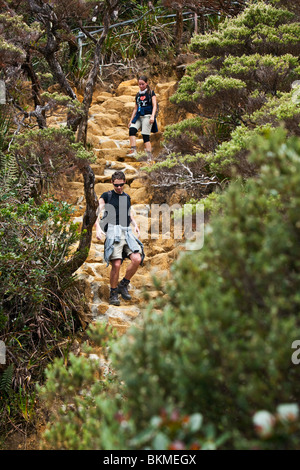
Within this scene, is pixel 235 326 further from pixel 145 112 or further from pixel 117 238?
pixel 145 112

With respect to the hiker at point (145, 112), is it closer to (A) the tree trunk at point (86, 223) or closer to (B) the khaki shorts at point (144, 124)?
(B) the khaki shorts at point (144, 124)

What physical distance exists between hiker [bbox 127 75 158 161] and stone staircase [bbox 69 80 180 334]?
48 centimetres

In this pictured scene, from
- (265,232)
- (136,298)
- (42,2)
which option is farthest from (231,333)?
(42,2)

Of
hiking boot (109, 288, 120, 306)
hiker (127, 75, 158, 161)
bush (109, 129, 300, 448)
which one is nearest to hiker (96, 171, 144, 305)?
hiking boot (109, 288, 120, 306)

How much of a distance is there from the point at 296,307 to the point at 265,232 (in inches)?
13.4

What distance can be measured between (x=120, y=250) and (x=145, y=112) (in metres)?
3.43

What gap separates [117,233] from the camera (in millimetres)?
5223

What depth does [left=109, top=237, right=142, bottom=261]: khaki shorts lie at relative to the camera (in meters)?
5.21

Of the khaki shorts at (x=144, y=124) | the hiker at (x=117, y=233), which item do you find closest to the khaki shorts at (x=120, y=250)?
the hiker at (x=117, y=233)

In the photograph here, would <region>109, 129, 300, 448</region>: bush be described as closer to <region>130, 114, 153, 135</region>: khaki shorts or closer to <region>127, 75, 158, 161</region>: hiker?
<region>127, 75, 158, 161</region>: hiker

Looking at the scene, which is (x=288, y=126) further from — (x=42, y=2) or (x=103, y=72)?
(x=103, y=72)

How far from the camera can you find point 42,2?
6000mm

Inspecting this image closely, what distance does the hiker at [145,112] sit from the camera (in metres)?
7.67

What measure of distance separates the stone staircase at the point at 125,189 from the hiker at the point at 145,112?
→ 18.8 inches
